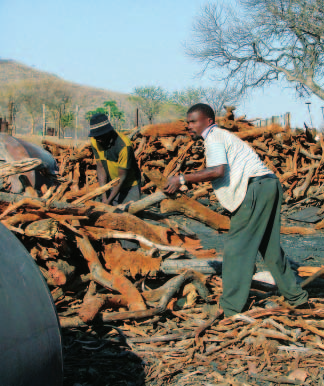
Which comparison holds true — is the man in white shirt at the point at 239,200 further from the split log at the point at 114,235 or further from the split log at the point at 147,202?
the split log at the point at 114,235

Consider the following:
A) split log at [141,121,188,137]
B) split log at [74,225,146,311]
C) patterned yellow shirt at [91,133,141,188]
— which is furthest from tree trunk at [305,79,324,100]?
split log at [74,225,146,311]

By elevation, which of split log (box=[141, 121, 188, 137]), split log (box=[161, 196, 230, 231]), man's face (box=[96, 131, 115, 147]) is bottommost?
split log (box=[161, 196, 230, 231])

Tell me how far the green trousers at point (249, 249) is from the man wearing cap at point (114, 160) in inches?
74.9

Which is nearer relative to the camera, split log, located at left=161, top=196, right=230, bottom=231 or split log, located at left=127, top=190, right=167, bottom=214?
split log, located at left=127, top=190, right=167, bottom=214

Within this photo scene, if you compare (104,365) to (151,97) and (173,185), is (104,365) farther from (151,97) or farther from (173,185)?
(151,97)

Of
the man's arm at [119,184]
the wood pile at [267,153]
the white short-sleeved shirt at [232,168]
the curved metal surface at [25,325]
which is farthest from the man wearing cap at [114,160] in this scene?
the wood pile at [267,153]

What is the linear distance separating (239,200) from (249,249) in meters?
0.43

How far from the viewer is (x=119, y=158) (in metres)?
5.39

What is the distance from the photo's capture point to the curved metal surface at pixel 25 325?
1.76 m

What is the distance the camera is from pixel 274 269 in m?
3.97

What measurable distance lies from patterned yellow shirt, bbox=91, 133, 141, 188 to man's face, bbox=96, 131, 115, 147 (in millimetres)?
51

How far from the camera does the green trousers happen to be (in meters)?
3.80

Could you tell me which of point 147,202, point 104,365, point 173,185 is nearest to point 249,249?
point 173,185

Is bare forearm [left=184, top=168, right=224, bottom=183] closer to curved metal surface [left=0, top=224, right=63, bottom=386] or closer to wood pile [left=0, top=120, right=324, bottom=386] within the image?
wood pile [left=0, top=120, right=324, bottom=386]
